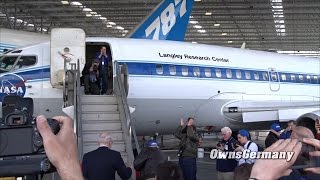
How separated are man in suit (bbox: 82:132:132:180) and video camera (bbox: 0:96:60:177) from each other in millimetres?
3483

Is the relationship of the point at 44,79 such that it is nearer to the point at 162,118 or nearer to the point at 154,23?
the point at 162,118

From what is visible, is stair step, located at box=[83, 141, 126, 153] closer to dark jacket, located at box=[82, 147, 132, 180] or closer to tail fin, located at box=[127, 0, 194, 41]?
dark jacket, located at box=[82, 147, 132, 180]

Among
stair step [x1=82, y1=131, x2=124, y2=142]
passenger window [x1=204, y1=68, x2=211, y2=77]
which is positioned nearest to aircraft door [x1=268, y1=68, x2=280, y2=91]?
passenger window [x1=204, y1=68, x2=211, y2=77]

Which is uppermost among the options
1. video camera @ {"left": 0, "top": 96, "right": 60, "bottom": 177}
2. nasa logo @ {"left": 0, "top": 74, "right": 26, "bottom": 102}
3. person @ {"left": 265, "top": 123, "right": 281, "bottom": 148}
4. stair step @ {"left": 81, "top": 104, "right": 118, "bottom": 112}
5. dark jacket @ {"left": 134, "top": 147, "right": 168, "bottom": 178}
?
video camera @ {"left": 0, "top": 96, "right": 60, "bottom": 177}

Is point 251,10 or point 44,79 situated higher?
point 251,10

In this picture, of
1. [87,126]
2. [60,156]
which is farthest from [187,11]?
[60,156]

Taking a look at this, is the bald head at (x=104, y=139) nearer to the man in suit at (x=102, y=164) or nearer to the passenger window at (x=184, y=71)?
the man in suit at (x=102, y=164)

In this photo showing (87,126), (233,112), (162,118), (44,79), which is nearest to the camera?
(87,126)

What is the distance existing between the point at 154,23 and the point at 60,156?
19199 millimetres

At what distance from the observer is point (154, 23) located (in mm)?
21312

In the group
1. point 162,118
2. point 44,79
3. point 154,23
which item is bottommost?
point 162,118

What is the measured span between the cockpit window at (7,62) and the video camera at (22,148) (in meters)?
10.4

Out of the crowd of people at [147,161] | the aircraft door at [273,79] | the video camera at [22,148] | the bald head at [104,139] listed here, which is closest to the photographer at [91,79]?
the crowd of people at [147,161]

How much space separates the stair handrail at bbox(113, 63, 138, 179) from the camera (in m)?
9.80
